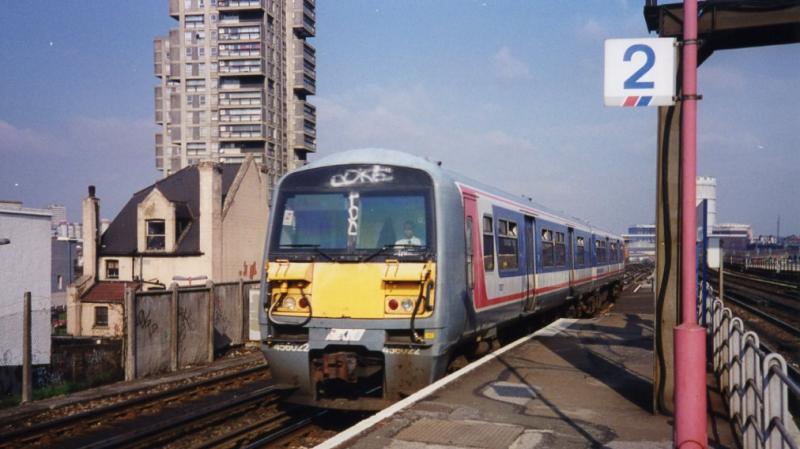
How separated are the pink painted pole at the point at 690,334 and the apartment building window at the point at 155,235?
120ft

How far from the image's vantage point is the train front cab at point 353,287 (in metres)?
9.02

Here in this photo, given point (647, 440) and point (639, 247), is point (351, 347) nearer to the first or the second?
point (647, 440)

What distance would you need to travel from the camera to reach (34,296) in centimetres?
2661

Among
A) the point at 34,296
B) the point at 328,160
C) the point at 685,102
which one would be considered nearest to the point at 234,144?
the point at 34,296

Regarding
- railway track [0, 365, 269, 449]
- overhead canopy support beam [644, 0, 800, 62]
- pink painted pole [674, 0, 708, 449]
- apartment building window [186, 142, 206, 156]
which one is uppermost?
apartment building window [186, 142, 206, 156]

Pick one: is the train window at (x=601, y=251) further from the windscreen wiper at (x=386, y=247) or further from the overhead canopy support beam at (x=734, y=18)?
the overhead canopy support beam at (x=734, y=18)

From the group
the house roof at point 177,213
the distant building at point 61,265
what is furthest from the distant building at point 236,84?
the house roof at point 177,213

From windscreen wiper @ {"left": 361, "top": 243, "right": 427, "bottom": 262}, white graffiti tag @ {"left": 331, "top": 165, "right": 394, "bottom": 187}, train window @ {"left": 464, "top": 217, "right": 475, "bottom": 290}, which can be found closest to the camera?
windscreen wiper @ {"left": 361, "top": 243, "right": 427, "bottom": 262}

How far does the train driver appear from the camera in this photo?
9352mm

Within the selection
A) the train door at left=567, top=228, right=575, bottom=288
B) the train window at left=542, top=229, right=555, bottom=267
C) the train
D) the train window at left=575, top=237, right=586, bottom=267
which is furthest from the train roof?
the train window at left=575, top=237, right=586, bottom=267

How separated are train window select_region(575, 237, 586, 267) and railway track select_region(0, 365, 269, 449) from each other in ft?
38.2

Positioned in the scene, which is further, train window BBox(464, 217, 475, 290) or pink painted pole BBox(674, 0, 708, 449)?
train window BBox(464, 217, 475, 290)

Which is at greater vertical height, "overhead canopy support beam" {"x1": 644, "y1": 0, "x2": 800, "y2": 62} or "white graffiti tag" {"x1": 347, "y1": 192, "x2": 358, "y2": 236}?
"overhead canopy support beam" {"x1": 644, "y1": 0, "x2": 800, "y2": 62}

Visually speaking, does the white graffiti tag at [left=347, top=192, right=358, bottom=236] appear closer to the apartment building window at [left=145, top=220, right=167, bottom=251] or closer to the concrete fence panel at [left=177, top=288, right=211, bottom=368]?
the concrete fence panel at [left=177, top=288, right=211, bottom=368]
